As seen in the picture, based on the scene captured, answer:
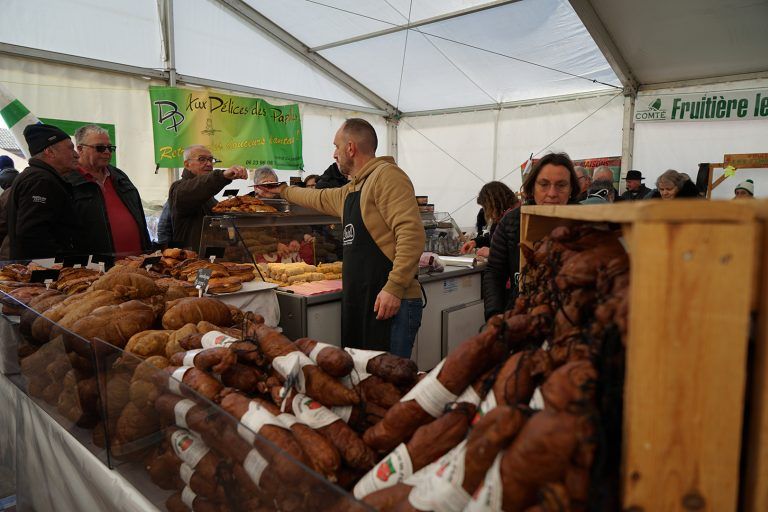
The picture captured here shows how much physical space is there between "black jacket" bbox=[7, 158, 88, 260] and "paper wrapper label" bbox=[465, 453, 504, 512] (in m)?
3.91

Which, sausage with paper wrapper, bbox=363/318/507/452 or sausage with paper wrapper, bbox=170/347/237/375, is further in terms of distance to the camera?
sausage with paper wrapper, bbox=170/347/237/375

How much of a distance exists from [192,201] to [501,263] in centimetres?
258

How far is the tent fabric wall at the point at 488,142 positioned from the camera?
879 cm

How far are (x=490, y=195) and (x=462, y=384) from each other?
12.5ft

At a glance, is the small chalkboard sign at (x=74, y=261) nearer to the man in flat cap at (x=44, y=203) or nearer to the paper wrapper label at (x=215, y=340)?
the man in flat cap at (x=44, y=203)

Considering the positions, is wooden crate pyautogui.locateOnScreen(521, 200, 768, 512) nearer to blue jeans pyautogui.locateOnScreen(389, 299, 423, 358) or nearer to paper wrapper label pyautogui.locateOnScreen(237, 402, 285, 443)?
paper wrapper label pyautogui.locateOnScreen(237, 402, 285, 443)

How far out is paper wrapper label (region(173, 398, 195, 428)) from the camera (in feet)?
4.17

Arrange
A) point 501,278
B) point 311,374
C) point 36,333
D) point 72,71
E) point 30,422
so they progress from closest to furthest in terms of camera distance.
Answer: point 311,374 < point 36,333 < point 30,422 < point 501,278 < point 72,71

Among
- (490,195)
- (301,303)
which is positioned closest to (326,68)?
(490,195)

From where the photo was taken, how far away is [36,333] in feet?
6.78

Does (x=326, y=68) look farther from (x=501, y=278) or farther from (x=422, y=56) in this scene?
(x=501, y=278)

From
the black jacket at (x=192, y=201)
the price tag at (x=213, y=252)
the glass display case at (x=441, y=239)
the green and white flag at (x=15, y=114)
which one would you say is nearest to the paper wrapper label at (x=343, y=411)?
the price tag at (x=213, y=252)

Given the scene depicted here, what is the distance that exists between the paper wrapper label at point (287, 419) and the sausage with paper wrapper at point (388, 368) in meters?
0.21

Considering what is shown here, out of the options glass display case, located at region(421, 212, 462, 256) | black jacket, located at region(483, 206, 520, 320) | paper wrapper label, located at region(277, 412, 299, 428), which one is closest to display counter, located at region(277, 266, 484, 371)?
glass display case, located at region(421, 212, 462, 256)
